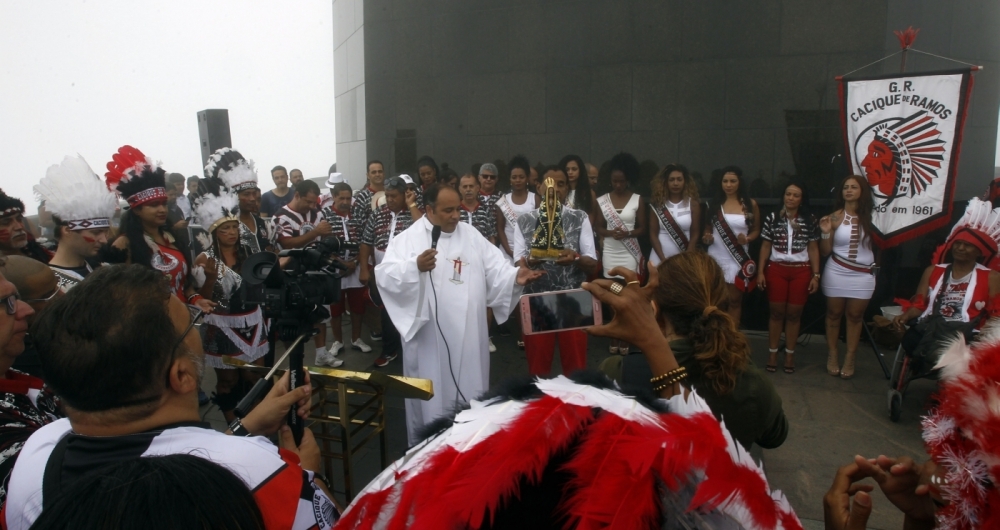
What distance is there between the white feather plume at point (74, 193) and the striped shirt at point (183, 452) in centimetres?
293

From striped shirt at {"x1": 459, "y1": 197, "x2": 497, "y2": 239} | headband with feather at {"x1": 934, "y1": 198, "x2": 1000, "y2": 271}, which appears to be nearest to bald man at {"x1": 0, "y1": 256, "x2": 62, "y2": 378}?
striped shirt at {"x1": 459, "y1": 197, "x2": 497, "y2": 239}

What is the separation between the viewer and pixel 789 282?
18.8 ft

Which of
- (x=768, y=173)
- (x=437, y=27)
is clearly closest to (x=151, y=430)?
(x=768, y=173)

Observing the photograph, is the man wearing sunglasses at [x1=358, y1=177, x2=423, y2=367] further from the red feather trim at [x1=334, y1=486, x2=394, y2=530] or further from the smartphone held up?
the red feather trim at [x1=334, y1=486, x2=394, y2=530]

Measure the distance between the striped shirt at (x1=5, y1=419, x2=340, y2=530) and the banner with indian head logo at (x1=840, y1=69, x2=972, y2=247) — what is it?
5802mm

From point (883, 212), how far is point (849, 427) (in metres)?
2.16

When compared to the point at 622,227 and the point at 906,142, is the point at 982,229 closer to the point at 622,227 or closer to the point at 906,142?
the point at 906,142

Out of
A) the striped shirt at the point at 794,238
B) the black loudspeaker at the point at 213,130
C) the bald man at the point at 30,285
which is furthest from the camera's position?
the black loudspeaker at the point at 213,130

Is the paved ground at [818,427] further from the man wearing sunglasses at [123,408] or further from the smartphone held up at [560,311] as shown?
the man wearing sunglasses at [123,408]

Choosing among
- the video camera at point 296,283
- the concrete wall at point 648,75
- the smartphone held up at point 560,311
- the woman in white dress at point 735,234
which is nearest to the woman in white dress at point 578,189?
the concrete wall at point 648,75

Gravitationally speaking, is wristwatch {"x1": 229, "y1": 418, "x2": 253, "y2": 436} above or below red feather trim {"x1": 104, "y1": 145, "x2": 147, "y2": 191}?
below

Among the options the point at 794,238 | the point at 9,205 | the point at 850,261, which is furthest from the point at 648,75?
the point at 9,205

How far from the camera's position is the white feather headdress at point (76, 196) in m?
3.74

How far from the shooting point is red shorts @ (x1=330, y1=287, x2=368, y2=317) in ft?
21.2
